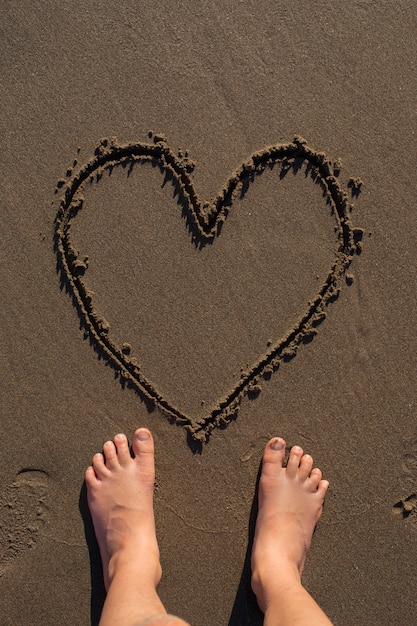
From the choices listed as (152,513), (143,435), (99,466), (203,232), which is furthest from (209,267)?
(152,513)

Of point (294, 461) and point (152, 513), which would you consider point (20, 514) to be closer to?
point (152, 513)

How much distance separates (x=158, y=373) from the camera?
224 centimetres

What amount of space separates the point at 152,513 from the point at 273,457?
582mm

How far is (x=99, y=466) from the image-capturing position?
224 centimetres

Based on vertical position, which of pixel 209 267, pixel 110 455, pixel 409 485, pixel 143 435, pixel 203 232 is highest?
pixel 203 232

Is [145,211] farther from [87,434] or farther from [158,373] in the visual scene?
[87,434]

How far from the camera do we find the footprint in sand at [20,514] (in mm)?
2213

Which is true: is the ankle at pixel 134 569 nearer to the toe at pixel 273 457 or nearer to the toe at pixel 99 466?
the toe at pixel 99 466

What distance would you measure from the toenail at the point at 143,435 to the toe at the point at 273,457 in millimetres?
521

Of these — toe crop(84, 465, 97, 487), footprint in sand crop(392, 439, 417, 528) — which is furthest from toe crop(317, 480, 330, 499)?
toe crop(84, 465, 97, 487)

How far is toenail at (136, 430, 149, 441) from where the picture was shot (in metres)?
2.22

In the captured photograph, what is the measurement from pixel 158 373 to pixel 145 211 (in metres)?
0.71

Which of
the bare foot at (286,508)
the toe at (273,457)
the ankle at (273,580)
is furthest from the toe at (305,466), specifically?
the ankle at (273,580)

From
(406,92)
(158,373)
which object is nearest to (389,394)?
(158,373)
